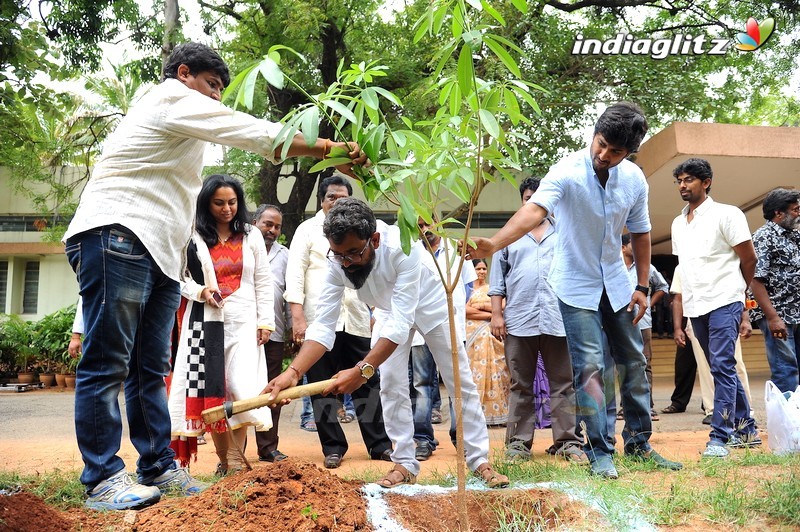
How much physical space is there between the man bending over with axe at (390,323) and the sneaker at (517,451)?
2.66 ft

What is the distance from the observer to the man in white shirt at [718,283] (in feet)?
14.8

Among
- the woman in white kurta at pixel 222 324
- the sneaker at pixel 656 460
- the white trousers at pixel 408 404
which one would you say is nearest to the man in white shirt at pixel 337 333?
the woman in white kurta at pixel 222 324

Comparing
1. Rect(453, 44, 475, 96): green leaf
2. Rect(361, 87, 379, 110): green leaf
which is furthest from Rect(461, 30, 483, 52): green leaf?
Rect(361, 87, 379, 110): green leaf

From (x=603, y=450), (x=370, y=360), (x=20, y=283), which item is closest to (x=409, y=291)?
(x=370, y=360)

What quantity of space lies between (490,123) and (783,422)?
326 centimetres

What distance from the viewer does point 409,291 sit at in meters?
3.61

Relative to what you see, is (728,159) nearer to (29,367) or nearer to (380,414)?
(380,414)

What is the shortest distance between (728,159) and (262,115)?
7655 millimetres

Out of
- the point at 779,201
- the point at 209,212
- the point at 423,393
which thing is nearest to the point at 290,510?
the point at 209,212

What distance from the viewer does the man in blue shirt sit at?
3.66m

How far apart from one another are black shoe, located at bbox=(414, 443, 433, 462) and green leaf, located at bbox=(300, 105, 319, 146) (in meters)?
3.19

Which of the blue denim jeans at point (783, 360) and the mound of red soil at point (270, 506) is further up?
the blue denim jeans at point (783, 360)

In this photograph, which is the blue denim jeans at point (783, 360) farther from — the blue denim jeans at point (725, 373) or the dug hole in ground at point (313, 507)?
the dug hole in ground at point (313, 507)

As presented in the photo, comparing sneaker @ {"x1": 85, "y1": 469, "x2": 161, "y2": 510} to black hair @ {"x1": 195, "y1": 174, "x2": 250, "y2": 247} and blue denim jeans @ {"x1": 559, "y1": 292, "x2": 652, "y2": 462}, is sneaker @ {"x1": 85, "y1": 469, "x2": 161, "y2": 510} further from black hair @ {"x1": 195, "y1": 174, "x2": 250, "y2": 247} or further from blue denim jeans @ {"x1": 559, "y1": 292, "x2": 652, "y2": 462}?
blue denim jeans @ {"x1": 559, "y1": 292, "x2": 652, "y2": 462}
